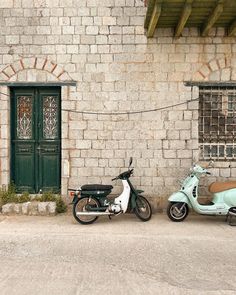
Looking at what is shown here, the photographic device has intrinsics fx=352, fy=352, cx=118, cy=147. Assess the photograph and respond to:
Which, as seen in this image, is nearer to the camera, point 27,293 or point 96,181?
point 27,293

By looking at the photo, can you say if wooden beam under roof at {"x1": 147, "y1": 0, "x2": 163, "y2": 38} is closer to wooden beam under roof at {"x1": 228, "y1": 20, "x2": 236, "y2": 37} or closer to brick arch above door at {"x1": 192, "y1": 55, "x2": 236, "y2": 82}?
brick arch above door at {"x1": 192, "y1": 55, "x2": 236, "y2": 82}

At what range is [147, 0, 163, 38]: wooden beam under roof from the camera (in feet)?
20.4

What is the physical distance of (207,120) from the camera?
755 cm

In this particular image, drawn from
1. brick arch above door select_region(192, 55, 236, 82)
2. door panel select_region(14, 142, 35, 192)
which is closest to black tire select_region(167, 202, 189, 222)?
brick arch above door select_region(192, 55, 236, 82)

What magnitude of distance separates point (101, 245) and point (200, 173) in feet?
8.52

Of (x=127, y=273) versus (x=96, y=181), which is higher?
(x=96, y=181)

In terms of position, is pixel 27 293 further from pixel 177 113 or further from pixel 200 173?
pixel 177 113

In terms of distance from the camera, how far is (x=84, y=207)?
6547mm

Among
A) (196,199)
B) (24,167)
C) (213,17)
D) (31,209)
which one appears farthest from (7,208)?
(213,17)

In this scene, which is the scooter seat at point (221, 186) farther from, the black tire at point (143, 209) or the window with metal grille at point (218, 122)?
Result: the black tire at point (143, 209)

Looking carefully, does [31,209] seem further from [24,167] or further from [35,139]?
[35,139]

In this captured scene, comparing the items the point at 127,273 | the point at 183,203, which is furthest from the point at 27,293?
the point at 183,203

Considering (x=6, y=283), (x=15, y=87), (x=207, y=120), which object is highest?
(x=15, y=87)

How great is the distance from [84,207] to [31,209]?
4.12 ft
